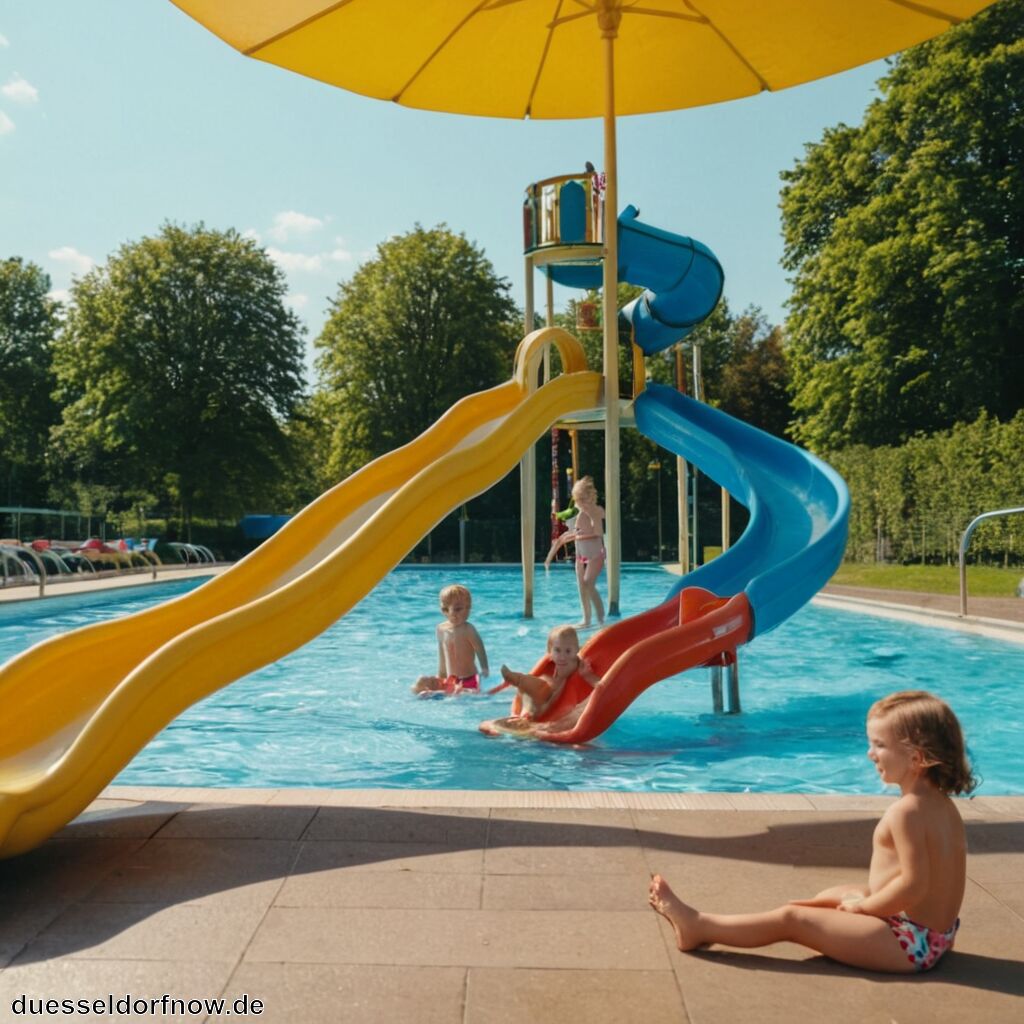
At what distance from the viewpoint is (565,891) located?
335cm

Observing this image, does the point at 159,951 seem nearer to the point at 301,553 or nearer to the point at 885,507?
the point at 301,553

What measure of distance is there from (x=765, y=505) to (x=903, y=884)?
5.83 meters

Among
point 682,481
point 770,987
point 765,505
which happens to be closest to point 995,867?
point 770,987

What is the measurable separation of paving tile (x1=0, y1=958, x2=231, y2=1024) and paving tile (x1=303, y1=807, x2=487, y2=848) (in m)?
1.18

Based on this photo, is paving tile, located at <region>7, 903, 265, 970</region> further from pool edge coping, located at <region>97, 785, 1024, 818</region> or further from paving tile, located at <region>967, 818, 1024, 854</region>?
paving tile, located at <region>967, 818, 1024, 854</region>

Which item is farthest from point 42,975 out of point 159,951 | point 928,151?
point 928,151

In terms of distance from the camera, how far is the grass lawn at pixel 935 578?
15.9m

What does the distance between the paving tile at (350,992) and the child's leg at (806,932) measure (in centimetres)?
63

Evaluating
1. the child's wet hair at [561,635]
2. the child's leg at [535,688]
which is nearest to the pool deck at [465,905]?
the child's leg at [535,688]

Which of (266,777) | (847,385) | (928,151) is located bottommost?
(266,777)

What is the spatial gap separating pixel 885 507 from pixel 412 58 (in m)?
17.1

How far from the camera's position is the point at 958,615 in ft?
39.4

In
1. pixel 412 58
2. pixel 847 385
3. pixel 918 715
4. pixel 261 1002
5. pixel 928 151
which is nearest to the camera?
pixel 261 1002

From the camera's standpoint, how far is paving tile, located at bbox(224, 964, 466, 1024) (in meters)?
2.48
